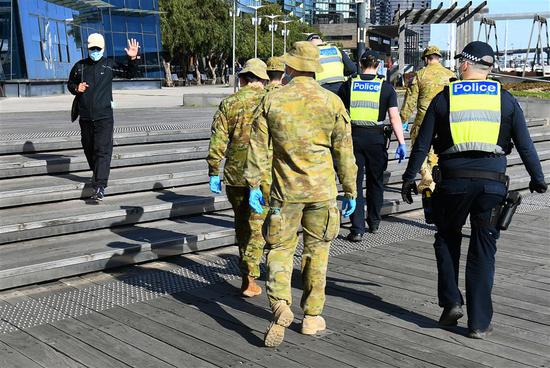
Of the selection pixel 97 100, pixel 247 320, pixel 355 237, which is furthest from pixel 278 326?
pixel 97 100

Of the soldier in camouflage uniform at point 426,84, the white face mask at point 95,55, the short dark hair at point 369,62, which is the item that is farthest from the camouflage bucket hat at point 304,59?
the soldier in camouflage uniform at point 426,84

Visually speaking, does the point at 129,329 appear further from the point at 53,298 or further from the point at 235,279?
the point at 235,279

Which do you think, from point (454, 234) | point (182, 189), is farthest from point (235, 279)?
point (182, 189)

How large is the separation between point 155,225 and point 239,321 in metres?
2.99

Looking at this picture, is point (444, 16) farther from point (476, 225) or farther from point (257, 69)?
point (476, 225)

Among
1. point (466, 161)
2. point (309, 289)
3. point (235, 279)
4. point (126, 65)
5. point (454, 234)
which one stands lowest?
point (235, 279)

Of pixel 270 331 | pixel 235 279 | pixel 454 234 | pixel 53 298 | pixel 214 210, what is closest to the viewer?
pixel 270 331

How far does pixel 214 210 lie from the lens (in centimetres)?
859

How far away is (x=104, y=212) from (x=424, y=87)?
4.40m

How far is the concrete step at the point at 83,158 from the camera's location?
8562 mm

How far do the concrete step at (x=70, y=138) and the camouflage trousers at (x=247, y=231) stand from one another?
4.80 m

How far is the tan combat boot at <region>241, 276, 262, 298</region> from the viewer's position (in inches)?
226

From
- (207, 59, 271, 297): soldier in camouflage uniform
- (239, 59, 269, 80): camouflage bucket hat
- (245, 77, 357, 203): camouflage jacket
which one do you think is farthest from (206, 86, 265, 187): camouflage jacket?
(245, 77, 357, 203): camouflage jacket

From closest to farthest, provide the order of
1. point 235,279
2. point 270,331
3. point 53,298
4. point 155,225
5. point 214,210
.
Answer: point 270,331 < point 53,298 < point 235,279 < point 155,225 < point 214,210
